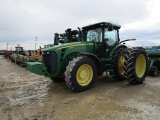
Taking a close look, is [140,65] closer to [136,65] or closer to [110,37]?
[136,65]

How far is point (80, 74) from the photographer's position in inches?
235

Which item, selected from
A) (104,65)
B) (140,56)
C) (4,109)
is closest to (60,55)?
(104,65)

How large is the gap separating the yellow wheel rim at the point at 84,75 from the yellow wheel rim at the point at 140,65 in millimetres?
2013

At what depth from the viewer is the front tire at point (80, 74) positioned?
18.6ft

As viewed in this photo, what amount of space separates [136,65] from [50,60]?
10.3 ft

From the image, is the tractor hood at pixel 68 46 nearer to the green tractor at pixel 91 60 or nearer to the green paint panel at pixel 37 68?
the green tractor at pixel 91 60

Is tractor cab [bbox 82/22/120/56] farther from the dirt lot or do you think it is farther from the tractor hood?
the dirt lot

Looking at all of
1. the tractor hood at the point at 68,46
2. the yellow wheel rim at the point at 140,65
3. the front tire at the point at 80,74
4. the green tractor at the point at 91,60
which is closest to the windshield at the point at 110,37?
the green tractor at the point at 91,60

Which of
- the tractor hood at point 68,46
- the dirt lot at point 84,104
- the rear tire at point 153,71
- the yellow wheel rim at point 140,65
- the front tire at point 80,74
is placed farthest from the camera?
the rear tire at point 153,71

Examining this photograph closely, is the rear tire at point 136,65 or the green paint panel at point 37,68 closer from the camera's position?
the green paint panel at point 37,68

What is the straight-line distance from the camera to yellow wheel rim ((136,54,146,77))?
284 inches

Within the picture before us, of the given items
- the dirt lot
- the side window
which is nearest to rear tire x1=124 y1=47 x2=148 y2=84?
the dirt lot

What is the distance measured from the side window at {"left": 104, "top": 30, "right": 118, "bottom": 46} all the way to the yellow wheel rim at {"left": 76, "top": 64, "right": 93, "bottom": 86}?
175cm

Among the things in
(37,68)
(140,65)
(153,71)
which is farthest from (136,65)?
(37,68)
